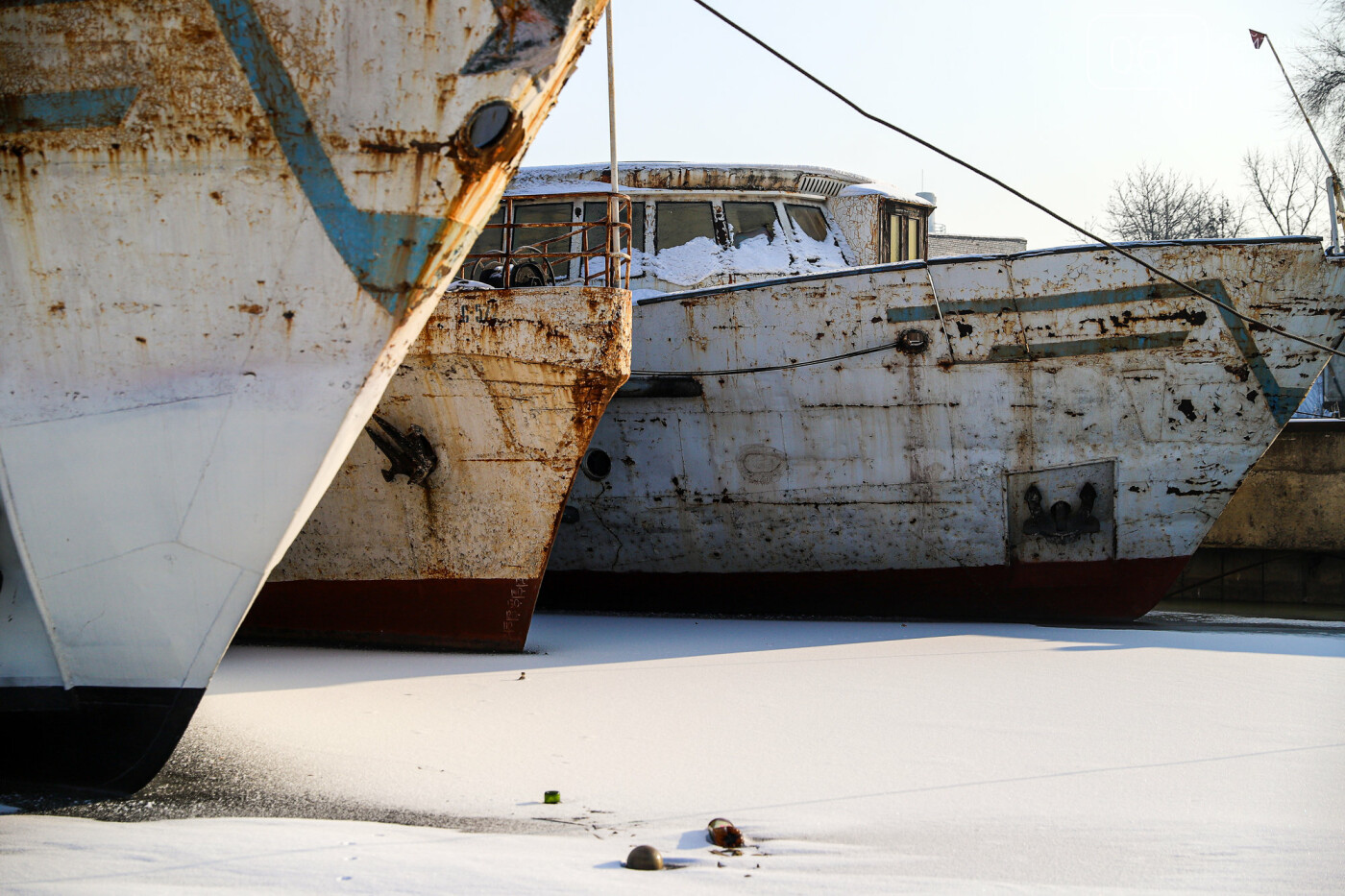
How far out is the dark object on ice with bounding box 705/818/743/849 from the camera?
300 centimetres

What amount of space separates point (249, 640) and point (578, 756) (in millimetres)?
3252

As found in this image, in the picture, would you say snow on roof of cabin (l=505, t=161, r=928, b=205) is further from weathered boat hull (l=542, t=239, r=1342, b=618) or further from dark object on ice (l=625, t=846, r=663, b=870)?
dark object on ice (l=625, t=846, r=663, b=870)

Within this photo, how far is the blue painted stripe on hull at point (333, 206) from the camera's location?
364cm

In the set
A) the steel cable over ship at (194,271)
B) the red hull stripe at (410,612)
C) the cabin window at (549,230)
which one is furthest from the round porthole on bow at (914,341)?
the steel cable over ship at (194,271)

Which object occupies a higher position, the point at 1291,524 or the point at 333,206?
the point at 333,206

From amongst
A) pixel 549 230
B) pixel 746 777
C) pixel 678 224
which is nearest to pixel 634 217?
pixel 678 224

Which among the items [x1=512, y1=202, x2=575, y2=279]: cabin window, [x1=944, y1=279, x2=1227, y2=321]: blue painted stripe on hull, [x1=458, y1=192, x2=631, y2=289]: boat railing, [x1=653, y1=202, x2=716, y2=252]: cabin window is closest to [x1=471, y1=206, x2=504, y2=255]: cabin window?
[x1=458, y1=192, x2=631, y2=289]: boat railing

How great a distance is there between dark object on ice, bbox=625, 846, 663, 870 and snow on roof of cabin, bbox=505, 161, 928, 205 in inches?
247

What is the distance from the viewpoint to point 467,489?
584 centimetres

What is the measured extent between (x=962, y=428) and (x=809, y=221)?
2.45 metres

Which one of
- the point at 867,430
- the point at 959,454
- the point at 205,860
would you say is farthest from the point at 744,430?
the point at 205,860

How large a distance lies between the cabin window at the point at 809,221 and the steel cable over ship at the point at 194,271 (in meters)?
5.05

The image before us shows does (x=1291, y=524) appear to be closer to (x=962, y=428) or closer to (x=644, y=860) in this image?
(x=962, y=428)

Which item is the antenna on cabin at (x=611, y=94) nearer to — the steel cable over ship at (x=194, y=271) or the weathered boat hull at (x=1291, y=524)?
the steel cable over ship at (x=194, y=271)
